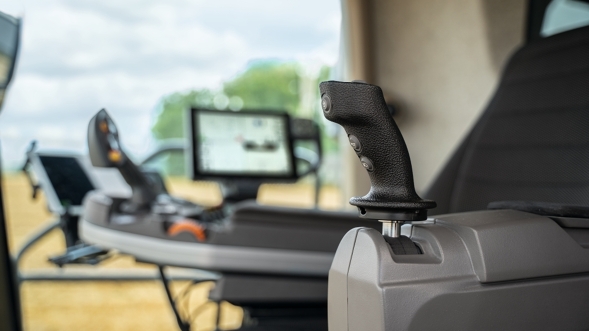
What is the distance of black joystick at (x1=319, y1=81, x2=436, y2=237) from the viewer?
458mm

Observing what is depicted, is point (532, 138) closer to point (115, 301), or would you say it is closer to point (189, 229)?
point (189, 229)

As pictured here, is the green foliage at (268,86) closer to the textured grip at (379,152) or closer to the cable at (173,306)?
the cable at (173,306)

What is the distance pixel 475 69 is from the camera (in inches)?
55.0

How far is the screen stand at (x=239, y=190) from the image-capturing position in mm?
1883

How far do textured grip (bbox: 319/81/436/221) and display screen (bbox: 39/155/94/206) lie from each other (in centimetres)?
145

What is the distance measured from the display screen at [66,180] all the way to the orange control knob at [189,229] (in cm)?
63

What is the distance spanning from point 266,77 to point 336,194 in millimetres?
1086

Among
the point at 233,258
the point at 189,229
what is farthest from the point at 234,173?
the point at 233,258

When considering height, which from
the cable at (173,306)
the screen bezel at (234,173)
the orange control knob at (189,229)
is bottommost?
the cable at (173,306)

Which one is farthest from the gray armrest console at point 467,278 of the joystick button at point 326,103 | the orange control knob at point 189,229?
the orange control knob at point 189,229

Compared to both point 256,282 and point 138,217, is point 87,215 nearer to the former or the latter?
point 138,217

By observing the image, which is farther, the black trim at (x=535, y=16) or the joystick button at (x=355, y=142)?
the black trim at (x=535, y=16)

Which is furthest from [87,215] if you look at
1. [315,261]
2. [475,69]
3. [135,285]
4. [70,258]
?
[135,285]

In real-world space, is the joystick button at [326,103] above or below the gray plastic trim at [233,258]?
above
